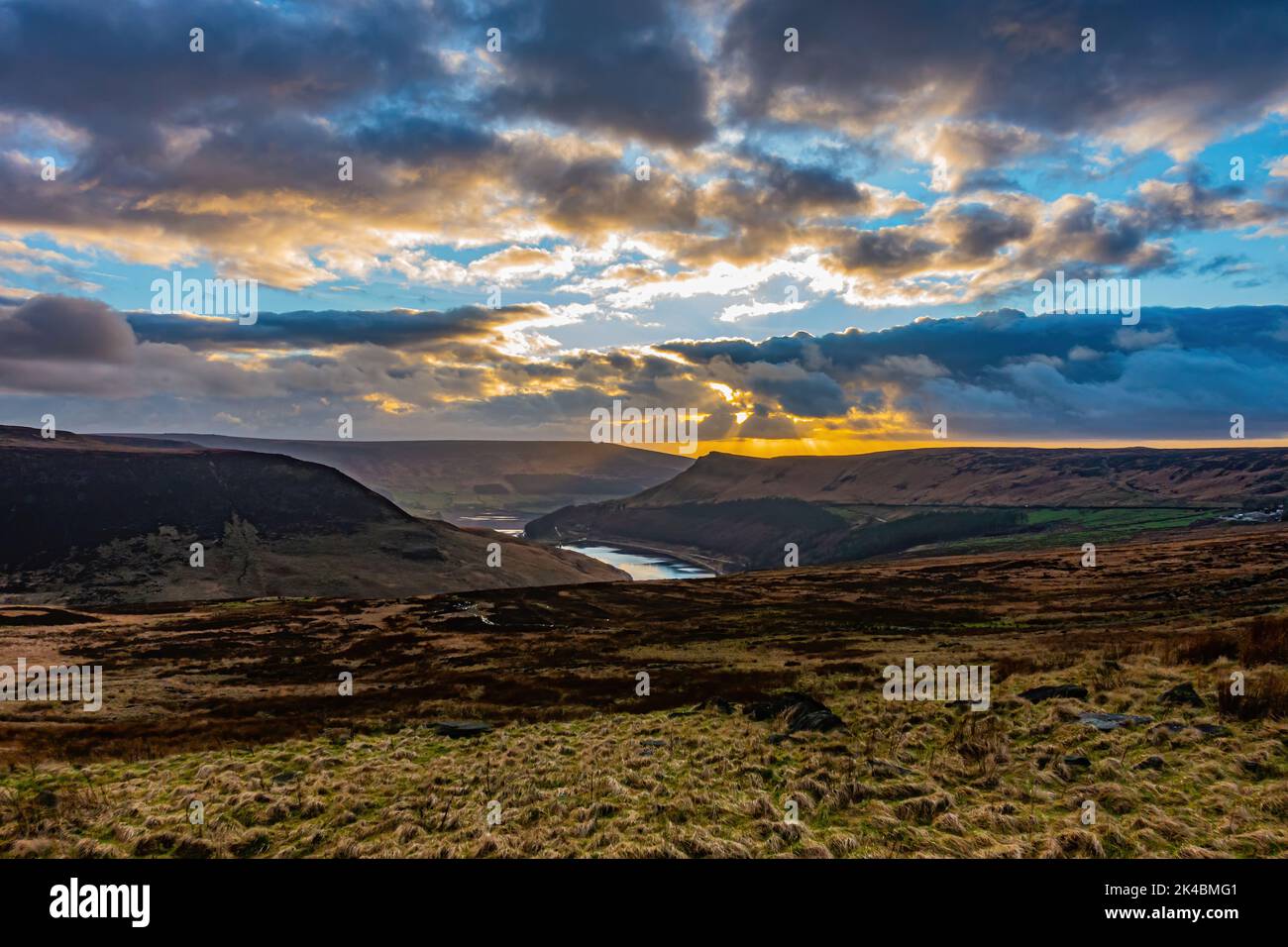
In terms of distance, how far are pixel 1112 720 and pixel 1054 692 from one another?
339 cm

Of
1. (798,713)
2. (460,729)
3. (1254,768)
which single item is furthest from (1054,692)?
(460,729)

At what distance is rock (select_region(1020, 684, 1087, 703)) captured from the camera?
65.2ft

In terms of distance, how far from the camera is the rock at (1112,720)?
16.7m

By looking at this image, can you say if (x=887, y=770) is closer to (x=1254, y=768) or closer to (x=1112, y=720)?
(x=1112, y=720)

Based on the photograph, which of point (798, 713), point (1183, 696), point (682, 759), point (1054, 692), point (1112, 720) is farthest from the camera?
point (798, 713)

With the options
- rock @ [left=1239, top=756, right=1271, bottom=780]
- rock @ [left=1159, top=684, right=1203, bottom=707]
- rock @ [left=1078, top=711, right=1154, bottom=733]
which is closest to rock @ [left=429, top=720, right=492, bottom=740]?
rock @ [left=1078, top=711, right=1154, bottom=733]

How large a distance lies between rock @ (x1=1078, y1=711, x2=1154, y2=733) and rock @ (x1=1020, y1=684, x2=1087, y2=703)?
2.09 meters

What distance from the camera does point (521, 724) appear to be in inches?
1040

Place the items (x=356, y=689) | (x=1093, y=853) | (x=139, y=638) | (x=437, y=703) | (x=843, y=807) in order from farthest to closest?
(x=139, y=638), (x=356, y=689), (x=437, y=703), (x=843, y=807), (x=1093, y=853)

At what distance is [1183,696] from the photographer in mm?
17938

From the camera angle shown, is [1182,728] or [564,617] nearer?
[1182,728]

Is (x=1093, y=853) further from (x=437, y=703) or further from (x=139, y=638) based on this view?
(x=139, y=638)
